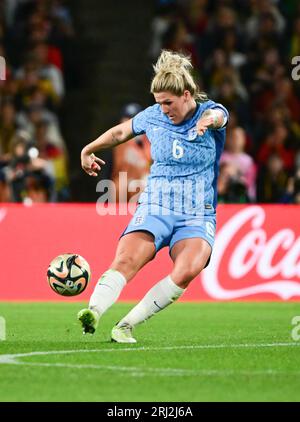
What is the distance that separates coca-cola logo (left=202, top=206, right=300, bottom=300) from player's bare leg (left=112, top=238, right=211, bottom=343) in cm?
566

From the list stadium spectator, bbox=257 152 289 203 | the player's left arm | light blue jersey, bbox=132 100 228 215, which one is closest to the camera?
the player's left arm

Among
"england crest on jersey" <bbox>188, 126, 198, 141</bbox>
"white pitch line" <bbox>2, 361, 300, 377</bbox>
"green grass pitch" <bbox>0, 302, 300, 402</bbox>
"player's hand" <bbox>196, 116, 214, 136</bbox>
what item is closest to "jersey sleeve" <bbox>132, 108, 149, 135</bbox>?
"england crest on jersey" <bbox>188, 126, 198, 141</bbox>

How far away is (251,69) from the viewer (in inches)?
751

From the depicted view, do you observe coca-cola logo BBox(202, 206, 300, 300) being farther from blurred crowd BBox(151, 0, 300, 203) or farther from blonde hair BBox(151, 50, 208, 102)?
blonde hair BBox(151, 50, 208, 102)

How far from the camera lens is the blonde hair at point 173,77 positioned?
859 centimetres

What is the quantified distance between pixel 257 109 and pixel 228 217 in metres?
4.74

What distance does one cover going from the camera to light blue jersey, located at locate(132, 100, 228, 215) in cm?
884

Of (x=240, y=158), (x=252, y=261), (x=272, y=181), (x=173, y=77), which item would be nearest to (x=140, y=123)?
(x=173, y=77)

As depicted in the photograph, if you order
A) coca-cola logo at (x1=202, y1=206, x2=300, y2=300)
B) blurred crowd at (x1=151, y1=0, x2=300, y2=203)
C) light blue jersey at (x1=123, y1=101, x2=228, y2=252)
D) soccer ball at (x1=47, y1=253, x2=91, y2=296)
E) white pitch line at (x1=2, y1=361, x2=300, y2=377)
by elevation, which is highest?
blurred crowd at (x1=151, y1=0, x2=300, y2=203)

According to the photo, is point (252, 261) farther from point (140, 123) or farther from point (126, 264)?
point (126, 264)

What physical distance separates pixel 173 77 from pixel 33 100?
9.24m

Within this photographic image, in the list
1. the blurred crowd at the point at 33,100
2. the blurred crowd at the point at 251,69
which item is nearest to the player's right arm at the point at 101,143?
the blurred crowd at the point at 33,100
